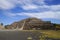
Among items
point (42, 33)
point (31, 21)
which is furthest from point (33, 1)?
point (42, 33)

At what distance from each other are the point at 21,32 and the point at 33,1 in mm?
951

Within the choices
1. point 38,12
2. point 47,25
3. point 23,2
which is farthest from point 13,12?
point 47,25

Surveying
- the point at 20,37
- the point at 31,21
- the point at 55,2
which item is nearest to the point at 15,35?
the point at 20,37

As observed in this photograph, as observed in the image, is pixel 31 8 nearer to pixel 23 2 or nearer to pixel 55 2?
pixel 23 2

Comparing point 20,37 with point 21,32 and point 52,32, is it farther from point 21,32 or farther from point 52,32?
point 52,32

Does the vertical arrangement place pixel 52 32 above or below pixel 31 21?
below

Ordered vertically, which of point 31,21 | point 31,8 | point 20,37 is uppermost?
point 31,8

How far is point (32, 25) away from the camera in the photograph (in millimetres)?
5227

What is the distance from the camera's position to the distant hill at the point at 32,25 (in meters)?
5.09

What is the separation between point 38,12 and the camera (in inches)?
203

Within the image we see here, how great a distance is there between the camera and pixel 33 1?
16.9 ft

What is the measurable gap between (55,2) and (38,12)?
1.85ft

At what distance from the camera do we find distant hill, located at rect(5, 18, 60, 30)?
5.09 meters

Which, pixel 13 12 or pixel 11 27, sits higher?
pixel 13 12
